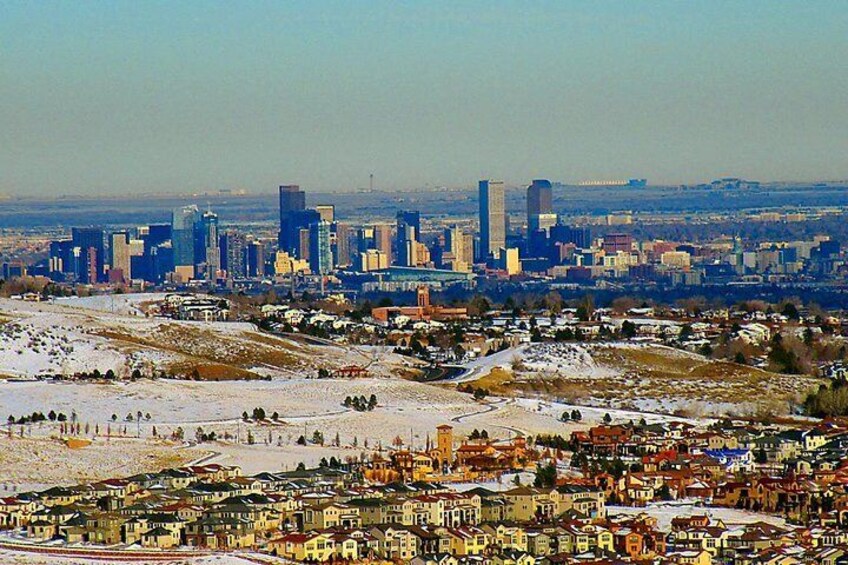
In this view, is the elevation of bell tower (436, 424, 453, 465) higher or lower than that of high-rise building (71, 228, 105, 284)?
higher

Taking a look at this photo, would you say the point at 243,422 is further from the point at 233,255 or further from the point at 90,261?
the point at 233,255

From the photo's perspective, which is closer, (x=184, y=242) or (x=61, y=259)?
(x=61, y=259)

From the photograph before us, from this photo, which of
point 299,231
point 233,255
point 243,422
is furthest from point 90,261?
point 243,422

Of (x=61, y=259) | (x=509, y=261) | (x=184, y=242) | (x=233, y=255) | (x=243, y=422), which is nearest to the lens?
(x=243, y=422)

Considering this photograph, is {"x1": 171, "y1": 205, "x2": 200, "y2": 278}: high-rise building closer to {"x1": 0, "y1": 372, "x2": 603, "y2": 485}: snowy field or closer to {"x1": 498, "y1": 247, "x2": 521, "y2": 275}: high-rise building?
{"x1": 498, "y1": 247, "x2": 521, "y2": 275}: high-rise building

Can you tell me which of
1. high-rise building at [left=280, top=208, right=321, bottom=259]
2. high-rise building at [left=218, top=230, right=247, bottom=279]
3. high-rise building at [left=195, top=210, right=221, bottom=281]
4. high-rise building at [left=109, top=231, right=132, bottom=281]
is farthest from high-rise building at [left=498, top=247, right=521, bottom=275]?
high-rise building at [left=109, top=231, right=132, bottom=281]

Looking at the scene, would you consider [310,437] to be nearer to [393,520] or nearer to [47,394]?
[47,394]
